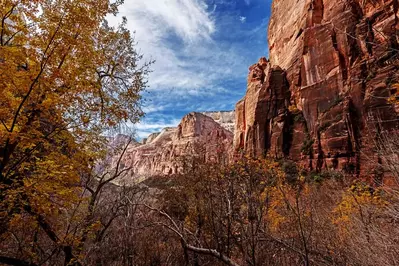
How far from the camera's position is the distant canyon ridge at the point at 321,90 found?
27969 millimetres

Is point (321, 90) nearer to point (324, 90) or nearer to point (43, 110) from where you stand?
point (324, 90)

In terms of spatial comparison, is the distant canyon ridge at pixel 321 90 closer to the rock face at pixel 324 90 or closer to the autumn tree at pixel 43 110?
the rock face at pixel 324 90

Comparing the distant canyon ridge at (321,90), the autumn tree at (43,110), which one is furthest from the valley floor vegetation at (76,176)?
the distant canyon ridge at (321,90)

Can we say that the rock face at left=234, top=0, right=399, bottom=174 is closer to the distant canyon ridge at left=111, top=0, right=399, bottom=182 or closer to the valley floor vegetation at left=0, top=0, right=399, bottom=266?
the distant canyon ridge at left=111, top=0, right=399, bottom=182

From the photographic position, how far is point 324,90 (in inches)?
1400

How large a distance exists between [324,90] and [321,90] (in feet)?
1.65

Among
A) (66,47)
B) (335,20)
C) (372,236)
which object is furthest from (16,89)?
(335,20)

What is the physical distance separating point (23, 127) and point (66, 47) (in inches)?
83.6

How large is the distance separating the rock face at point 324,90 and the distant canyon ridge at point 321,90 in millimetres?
122

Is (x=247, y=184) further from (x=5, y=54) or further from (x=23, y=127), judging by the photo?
(x=5, y=54)

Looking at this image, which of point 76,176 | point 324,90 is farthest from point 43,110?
point 324,90

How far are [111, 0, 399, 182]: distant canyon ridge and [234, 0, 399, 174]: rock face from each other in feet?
0.40

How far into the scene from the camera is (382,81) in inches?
1059

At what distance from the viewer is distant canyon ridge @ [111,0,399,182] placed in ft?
91.8
